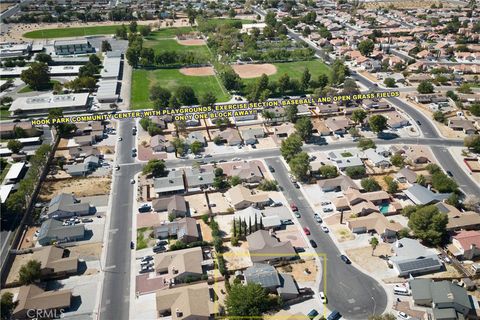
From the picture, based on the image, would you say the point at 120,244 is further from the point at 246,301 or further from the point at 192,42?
the point at 192,42

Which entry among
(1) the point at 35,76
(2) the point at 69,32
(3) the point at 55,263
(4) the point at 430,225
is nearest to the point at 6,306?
(3) the point at 55,263

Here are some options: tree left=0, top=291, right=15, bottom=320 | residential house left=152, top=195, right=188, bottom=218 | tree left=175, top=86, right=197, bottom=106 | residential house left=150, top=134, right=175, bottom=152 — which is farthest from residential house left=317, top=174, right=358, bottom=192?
tree left=0, top=291, right=15, bottom=320

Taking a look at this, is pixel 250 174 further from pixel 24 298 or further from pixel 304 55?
pixel 304 55

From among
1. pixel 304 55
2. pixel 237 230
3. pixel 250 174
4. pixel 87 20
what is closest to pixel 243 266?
pixel 237 230

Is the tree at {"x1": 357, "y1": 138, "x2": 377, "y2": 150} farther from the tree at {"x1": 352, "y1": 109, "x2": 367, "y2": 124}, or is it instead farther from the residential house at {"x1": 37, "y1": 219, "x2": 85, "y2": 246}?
the residential house at {"x1": 37, "y1": 219, "x2": 85, "y2": 246}

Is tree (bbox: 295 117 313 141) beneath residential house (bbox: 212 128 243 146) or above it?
above

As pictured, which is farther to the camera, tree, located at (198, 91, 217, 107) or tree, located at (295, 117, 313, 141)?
tree, located at (198, 91, 217, 107)
